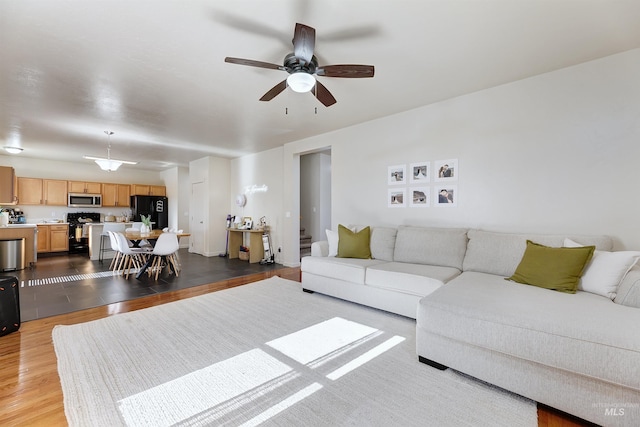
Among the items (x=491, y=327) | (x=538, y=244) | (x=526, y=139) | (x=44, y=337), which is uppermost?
(x=526, y=139)

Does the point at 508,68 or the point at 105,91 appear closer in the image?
the point at 508,68

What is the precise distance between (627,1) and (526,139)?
132 centimetres

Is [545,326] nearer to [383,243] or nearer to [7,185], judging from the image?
[383,243]

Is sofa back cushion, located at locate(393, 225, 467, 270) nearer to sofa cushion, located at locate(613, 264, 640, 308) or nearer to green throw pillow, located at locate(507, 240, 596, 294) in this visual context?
green throw pillow, located at locate(507, 240, 596, 294)

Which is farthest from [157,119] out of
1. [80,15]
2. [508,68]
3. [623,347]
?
[623,347]

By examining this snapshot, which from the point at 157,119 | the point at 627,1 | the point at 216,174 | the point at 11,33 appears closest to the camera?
the point at 627,1

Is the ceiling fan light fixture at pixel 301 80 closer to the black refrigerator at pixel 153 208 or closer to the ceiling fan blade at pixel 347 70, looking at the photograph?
the ceiling fan blade at pixel 347 70

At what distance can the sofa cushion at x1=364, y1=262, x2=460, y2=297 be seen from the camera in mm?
2748

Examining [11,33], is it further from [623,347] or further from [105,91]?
[623,347]

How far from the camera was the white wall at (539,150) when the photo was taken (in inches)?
100

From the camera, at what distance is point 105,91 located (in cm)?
322

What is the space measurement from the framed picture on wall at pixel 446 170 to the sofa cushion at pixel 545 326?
5.63ft

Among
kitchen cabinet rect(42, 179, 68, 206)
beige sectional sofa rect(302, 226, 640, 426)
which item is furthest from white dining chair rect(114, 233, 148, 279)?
beige sectional sofa rect(302, 226, 640, 426)

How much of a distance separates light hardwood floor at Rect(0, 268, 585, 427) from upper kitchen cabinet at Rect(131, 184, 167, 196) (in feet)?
21.2
